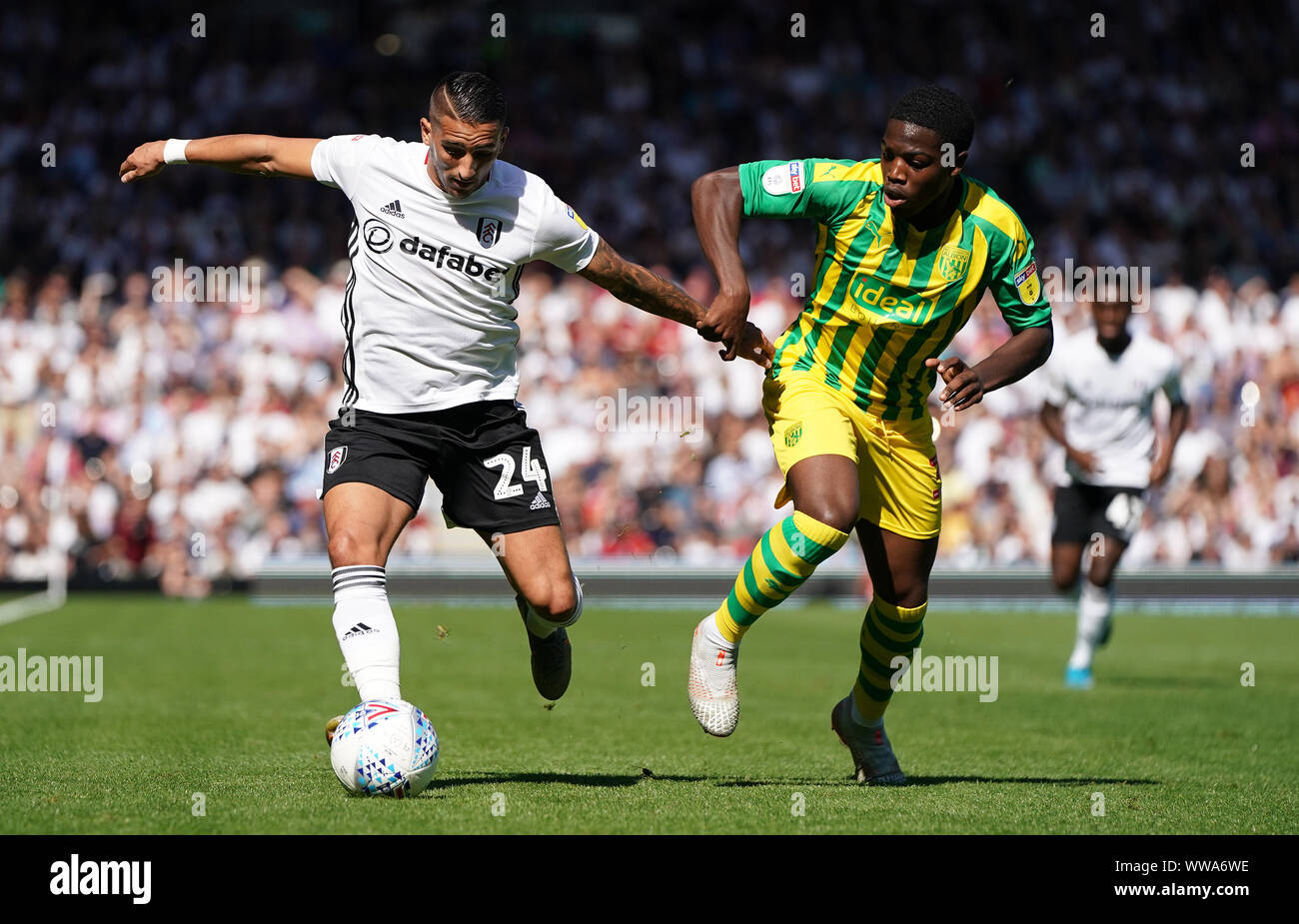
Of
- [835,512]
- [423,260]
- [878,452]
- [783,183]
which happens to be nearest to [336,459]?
[423,260]

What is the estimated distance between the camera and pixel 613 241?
23.2 m

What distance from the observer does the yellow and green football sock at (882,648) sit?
7.26 metres

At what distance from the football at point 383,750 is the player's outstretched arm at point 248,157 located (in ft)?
6.91

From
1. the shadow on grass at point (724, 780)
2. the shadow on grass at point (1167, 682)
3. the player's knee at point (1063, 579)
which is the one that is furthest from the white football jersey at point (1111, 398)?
the shadow on grass at point (724, 780)

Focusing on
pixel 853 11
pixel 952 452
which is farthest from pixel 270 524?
pixel 853 11

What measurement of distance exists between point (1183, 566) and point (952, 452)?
275cm

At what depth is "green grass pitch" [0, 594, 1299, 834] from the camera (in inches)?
238

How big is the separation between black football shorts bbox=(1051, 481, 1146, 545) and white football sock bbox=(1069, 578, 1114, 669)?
1.16 feet

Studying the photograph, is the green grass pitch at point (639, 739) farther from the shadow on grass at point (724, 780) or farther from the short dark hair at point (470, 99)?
the short dark hair at point (470, 99)

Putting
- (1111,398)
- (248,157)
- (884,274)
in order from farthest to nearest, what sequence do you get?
(1111,398) < (884,274) < (248,157)

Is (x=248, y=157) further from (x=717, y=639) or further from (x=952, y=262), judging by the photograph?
(x=952, y=262)

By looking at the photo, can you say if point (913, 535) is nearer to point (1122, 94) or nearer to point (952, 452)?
point (952, 452)

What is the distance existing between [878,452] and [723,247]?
1.04 meters

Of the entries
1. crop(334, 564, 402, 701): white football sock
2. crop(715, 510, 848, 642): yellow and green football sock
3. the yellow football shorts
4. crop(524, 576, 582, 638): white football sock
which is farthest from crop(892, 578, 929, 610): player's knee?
crop(334, 564, 402, 701): white football sock
